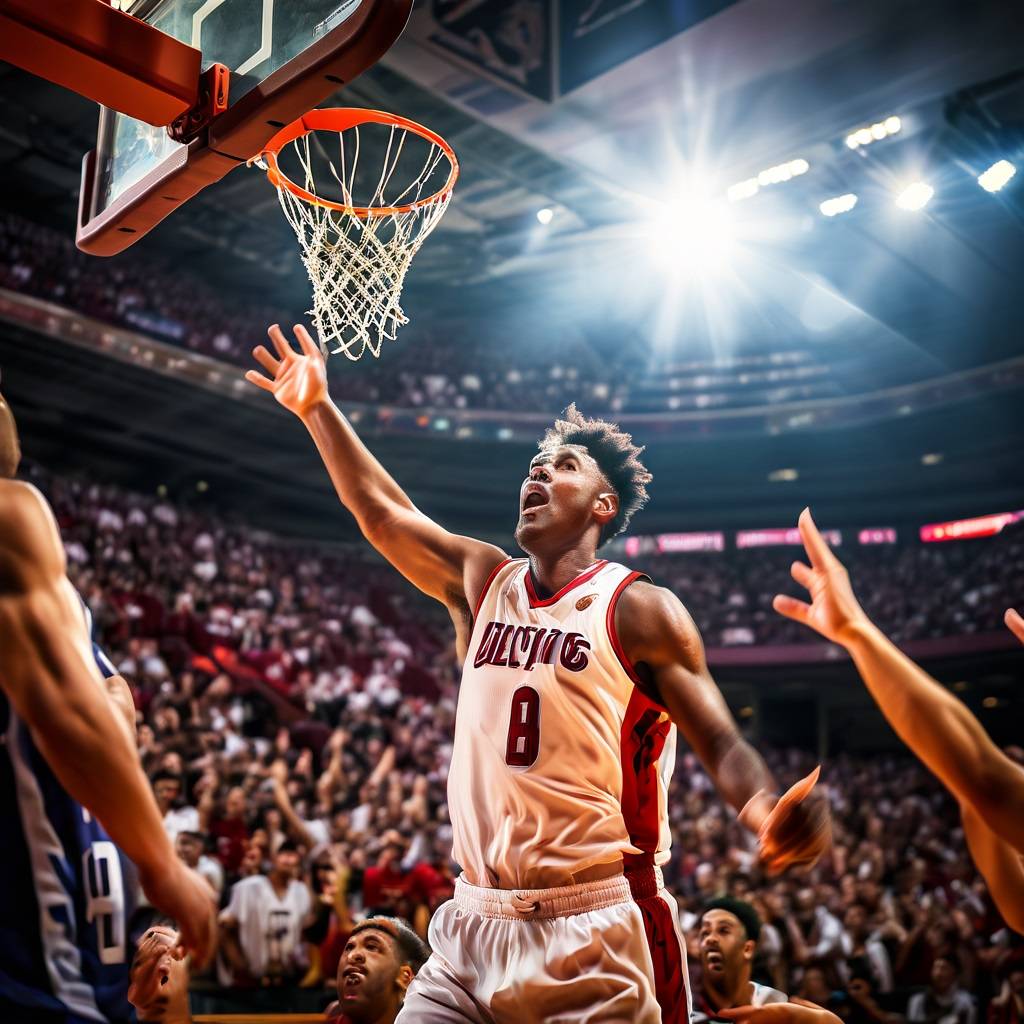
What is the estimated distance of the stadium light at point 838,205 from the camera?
11906mm

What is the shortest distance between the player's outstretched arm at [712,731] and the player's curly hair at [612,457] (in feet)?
1.53

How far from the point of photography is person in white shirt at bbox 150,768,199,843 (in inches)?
246

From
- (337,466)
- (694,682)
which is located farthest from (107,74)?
(694,682)

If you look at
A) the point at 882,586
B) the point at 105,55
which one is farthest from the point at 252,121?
the point at 882,586

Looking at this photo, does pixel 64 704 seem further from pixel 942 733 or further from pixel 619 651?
pixel 942 733

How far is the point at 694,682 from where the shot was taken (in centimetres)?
277

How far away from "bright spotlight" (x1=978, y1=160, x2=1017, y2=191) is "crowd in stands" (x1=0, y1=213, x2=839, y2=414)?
274 inches

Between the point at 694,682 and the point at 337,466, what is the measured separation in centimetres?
125

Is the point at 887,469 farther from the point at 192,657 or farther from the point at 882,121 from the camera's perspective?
the point at 192,657

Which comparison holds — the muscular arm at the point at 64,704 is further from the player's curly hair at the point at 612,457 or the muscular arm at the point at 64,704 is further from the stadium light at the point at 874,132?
the stadium light at the point at 874,132

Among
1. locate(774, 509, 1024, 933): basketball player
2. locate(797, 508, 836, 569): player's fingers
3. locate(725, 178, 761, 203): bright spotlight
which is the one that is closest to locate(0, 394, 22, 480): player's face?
locate(774, 509, 1024, 933): basketball player

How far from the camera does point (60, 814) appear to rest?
191cm

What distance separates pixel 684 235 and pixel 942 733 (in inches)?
474

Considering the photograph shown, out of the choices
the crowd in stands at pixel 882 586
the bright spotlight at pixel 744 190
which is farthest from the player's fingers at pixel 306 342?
the crowd in stands at pixel 882 586
